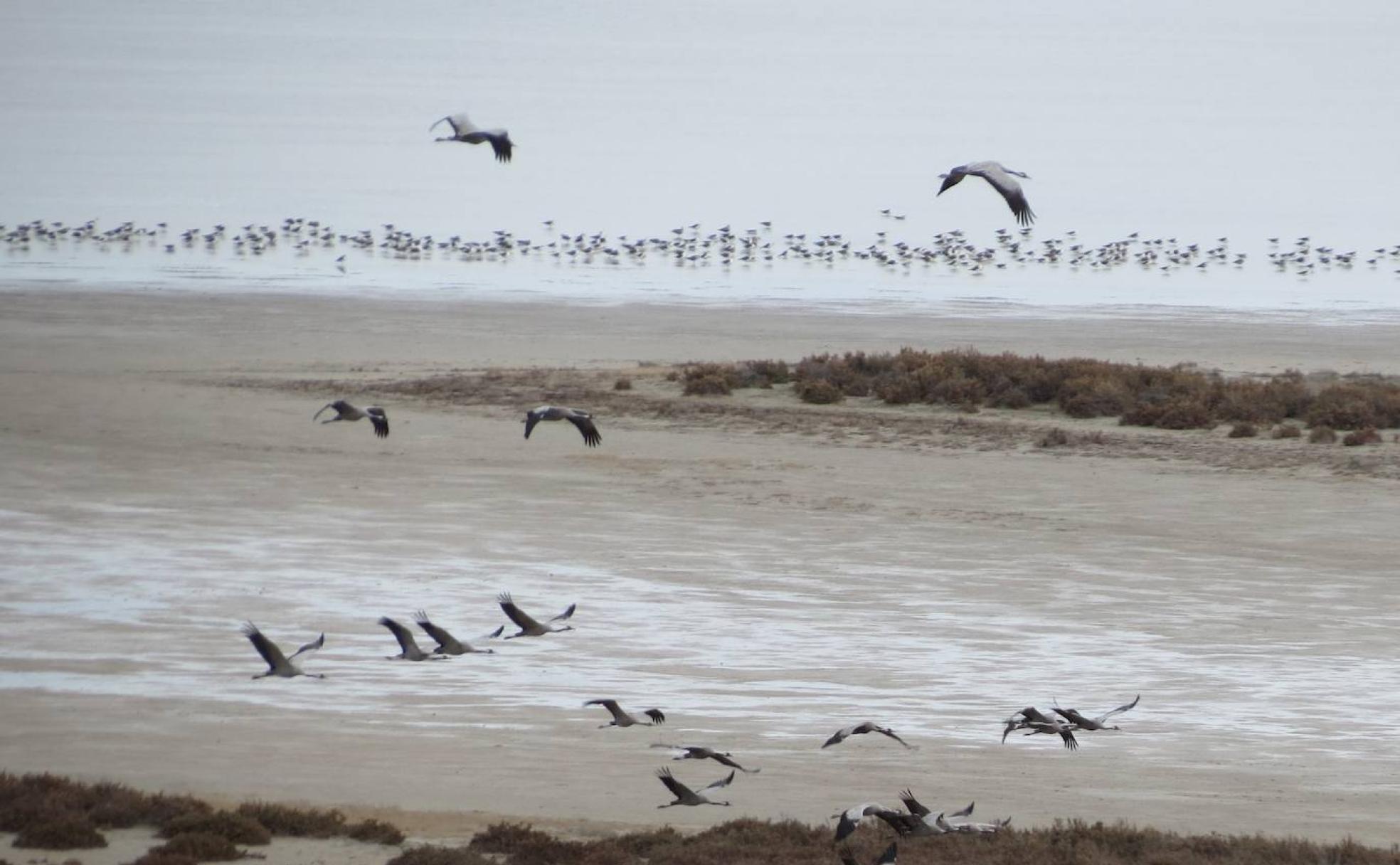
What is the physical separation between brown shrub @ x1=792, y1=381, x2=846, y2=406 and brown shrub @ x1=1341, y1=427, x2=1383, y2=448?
806 cm

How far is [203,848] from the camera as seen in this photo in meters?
10.9

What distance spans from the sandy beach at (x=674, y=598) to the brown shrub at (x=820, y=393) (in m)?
0.44

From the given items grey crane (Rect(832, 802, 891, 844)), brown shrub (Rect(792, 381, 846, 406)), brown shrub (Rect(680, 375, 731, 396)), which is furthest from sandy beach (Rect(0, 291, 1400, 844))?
grey crane (Rect(832, 802, 891, 844))

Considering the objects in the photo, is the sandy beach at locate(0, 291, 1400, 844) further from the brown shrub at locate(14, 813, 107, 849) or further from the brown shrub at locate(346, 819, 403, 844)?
the brown shrub at locate(14, 813, 107, 849)

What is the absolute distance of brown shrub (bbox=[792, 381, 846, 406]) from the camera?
3297 cm

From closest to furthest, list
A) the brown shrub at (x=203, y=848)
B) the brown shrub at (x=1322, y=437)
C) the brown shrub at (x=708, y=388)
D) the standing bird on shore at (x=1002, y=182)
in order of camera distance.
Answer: the brown shrub at (x=203, y=848) < the standing bird on shore at (x=1002, y=182) < the brown shrub at (x=1322, y=437) < the brown shrub at (x=708, y=388)

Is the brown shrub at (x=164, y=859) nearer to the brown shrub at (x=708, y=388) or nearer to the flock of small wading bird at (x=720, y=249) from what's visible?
the brown shrub at (x=708, y=388)

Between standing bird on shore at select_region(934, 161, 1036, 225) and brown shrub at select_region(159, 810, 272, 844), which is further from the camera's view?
standing bird on shore at select_region(934, 161, 1036, 225)

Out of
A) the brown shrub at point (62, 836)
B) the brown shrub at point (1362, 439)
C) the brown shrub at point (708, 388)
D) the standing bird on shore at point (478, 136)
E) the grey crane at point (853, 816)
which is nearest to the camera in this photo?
the grey crane at point (853, 816)

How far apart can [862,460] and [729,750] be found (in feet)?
49.8

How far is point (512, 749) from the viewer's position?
13.5 m

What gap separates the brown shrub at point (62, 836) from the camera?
11.1 meters

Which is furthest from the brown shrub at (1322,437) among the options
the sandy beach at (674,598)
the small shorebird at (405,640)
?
the small shorebird at (405,640)

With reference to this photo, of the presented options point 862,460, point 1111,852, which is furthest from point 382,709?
point 862,460
